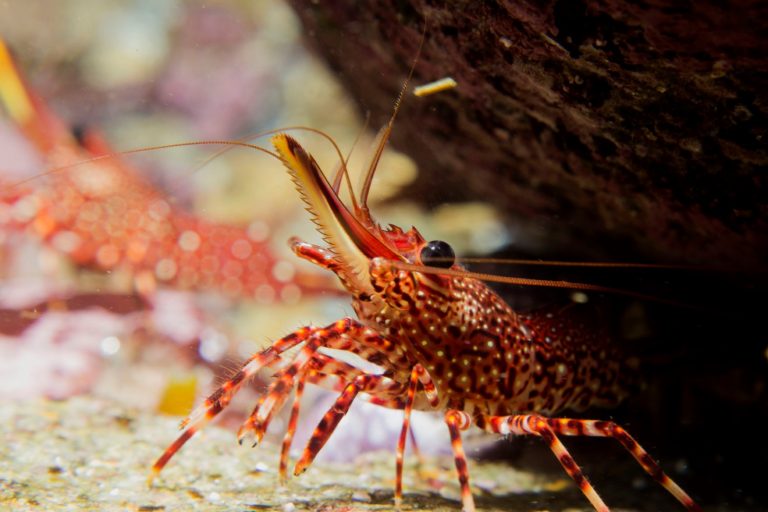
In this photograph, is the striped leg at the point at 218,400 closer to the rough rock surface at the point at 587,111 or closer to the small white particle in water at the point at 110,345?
the rough rock surface at the point at 587,111

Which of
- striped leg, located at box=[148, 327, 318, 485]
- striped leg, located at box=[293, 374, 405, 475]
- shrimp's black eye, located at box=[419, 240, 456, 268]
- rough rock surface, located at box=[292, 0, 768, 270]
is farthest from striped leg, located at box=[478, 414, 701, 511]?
rough rock surface, located at box=[292, 0, 768, 270]

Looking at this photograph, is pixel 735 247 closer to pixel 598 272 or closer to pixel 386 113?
pixel 598 272

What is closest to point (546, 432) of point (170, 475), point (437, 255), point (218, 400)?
point (437, 255)

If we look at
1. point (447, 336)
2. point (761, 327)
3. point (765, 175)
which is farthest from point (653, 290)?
point (447, 336)

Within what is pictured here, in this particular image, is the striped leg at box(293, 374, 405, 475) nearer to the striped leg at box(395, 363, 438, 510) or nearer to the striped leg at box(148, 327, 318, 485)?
the striped leg at box(395, 363, 438, 510)

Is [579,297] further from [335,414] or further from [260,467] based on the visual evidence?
[260,467]

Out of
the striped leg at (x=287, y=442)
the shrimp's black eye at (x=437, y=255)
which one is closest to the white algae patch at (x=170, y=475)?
the striped leg at (x=287, y=442)

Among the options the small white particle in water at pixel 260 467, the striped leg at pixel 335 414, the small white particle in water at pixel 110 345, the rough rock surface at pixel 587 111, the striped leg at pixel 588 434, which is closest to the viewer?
the rough rock surface at pixel 587 111
